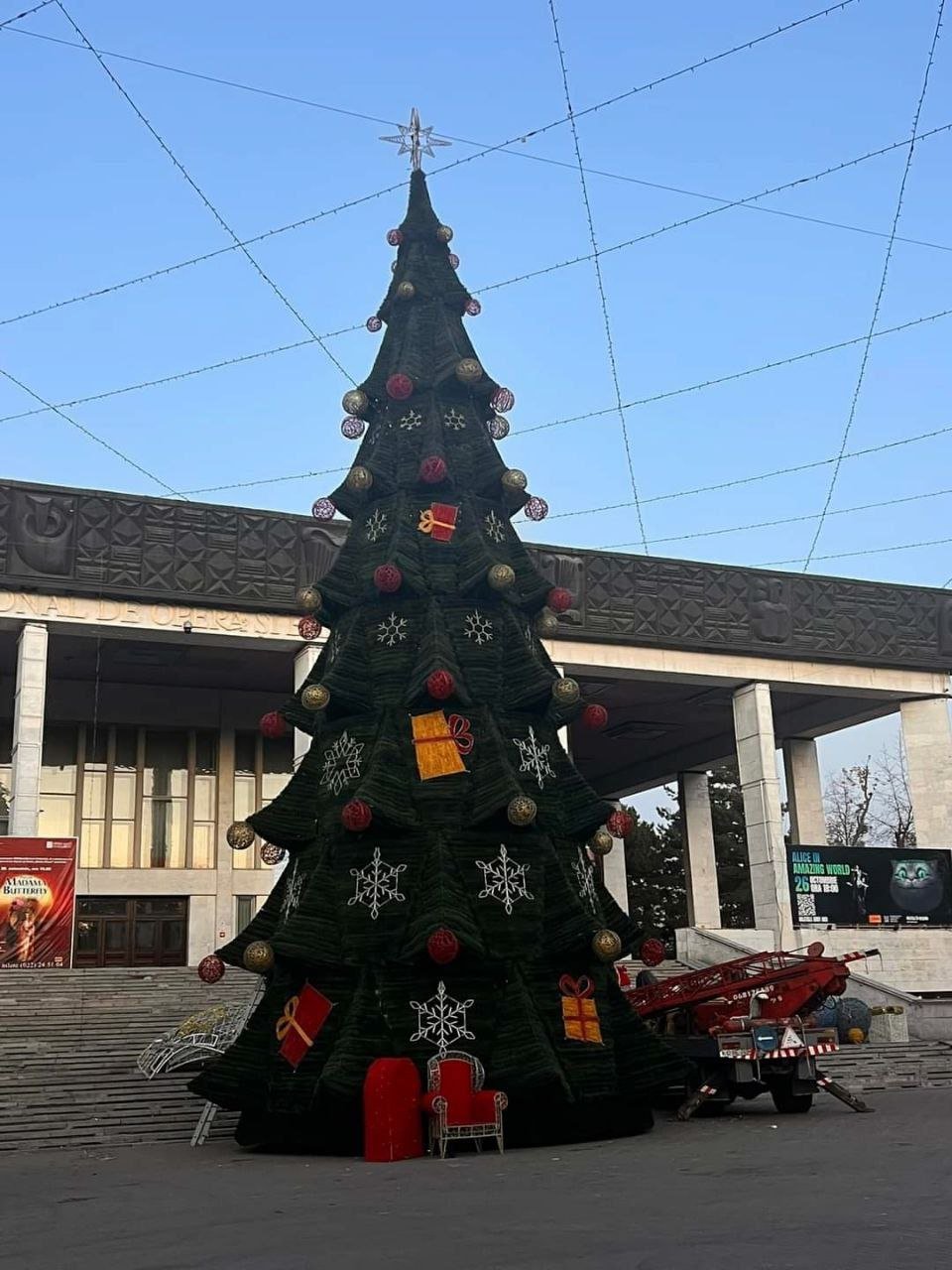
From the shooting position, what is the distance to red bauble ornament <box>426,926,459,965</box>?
10.5 m

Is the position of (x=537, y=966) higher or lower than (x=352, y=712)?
lower

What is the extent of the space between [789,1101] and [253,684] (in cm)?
2305

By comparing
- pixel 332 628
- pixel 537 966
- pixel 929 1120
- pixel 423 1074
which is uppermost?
pixel 332 628

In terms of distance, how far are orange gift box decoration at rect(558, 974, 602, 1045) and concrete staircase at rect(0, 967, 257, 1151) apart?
4457 mm

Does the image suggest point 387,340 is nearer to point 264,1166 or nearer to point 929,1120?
point 264,1166

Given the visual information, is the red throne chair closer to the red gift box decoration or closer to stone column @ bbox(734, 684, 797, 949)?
the red gift box decoration

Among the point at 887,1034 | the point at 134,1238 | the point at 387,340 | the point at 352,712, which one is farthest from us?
the point at 887,1034

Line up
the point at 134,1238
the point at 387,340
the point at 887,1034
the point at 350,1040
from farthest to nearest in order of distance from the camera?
1. the point at 887,1034
2. the point at 387,340
3. the point at 350,1040
4. the point at 134,1238

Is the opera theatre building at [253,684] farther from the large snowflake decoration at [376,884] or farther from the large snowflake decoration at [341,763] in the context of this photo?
the large snowflake decoration at [376,884]

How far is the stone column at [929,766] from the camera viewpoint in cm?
3238

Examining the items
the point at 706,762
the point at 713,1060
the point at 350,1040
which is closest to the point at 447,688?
the point at 350,1040

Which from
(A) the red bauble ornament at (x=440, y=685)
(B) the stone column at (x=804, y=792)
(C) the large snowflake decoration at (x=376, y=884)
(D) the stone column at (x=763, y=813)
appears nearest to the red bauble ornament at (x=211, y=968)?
(C) the large snowflake decoration at (x=376, y=884)

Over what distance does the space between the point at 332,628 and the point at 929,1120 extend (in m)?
8.10

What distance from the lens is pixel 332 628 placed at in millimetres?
13477
